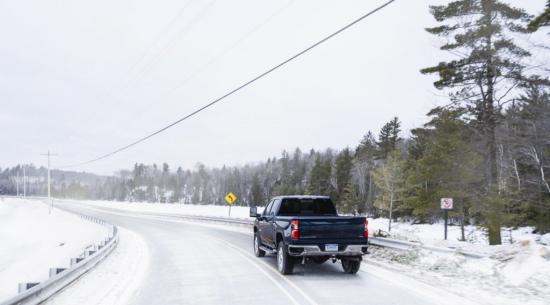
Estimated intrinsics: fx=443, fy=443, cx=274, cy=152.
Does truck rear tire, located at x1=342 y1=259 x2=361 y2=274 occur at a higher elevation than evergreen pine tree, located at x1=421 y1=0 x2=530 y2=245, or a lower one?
lower

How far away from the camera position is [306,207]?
44.6 feet

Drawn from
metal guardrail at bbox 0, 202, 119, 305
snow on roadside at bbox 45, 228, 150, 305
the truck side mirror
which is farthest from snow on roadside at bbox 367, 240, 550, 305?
metal guardrail at bbox 0, 202, 119, 305

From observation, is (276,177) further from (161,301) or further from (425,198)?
(161,301)

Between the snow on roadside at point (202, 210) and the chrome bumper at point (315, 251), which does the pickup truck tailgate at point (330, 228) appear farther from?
the snow on roadside at point (202, 210)

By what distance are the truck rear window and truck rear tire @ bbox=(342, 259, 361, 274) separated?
2143mm

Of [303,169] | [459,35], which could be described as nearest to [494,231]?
[459,35]

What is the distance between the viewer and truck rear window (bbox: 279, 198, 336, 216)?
13.3 m

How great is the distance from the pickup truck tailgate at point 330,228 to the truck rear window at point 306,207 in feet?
8.31

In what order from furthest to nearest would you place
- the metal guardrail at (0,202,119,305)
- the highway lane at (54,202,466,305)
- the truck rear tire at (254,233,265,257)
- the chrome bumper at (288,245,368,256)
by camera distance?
the truck rear tire at (254,233,265,257) → the chrome bumper at (288,245,368,256) → the highway lane at (54,202,466,305) → the metal guardrail at (0,202,119,305)

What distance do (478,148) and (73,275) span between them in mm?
20417

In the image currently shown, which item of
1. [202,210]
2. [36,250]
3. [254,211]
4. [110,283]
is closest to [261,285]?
[110,283]

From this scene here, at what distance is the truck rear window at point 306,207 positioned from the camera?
43.7ft

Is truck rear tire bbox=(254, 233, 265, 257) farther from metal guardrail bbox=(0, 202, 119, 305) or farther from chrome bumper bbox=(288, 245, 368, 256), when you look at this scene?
metal guardrail bbox=(0, 202, 119, 305)

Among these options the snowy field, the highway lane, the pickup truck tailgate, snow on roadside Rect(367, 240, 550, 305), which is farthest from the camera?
the snowy field
